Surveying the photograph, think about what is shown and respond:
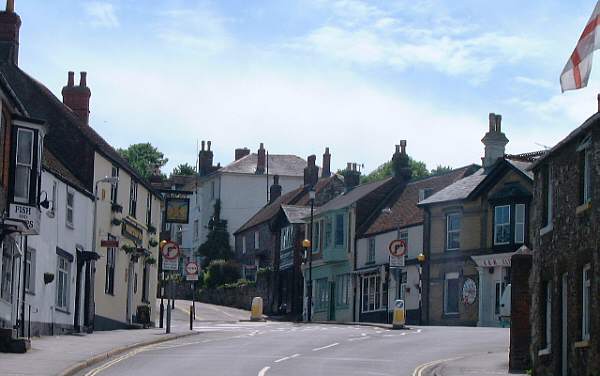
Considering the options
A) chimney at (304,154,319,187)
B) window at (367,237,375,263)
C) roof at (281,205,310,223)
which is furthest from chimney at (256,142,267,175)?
window at (367,237,375,263)

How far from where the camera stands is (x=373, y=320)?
7050cm

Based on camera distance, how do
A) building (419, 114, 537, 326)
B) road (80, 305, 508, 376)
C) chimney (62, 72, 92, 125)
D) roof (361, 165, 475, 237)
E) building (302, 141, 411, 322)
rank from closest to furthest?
road (80, 305, 508, 376) < chimney (62, 72, 92, 125) < building (419, 114, 537, 326) < roof (361, 165, 475, 237) < building (302, 141, 411, 322)

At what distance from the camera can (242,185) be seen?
110000 mm

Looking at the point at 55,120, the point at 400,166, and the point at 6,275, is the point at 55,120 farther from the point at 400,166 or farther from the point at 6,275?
the point at 400,166

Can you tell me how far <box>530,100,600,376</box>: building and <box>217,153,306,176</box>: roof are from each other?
3153 inches

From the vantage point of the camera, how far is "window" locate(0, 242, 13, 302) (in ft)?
111

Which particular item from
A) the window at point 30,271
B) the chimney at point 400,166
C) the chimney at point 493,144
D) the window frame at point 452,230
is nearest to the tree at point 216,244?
the chimney at point 400,166

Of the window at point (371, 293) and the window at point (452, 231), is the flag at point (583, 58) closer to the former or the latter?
the window at point (452, 231)

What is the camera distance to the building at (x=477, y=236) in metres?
61.2

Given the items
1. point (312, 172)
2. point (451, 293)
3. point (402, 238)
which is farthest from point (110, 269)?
point (312, 172)

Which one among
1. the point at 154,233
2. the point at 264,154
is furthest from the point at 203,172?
the point at 154,233

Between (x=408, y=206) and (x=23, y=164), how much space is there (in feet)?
136

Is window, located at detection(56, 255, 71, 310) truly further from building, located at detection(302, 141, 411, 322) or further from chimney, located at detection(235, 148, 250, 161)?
chimney, located at detection(235, 148, 250, 161)

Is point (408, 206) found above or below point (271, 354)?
above
